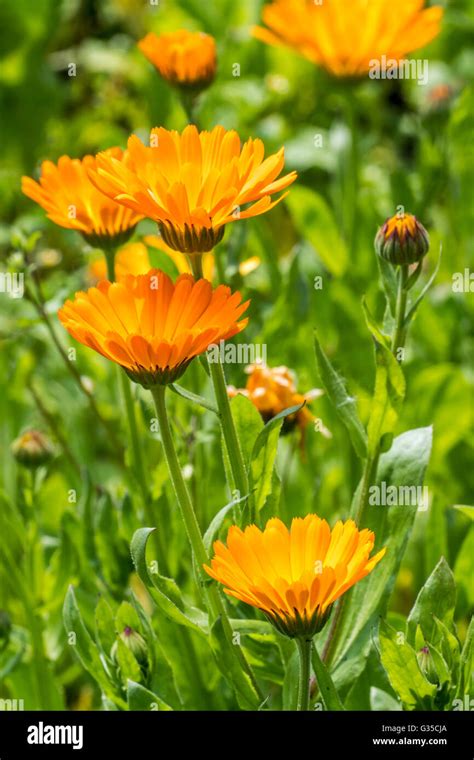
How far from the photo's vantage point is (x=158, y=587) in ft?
3.42

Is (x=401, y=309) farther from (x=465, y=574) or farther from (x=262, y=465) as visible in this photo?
(x=465, y=574)

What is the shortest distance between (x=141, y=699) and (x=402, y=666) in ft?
0.77

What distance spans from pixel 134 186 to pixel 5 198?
5.74 ft

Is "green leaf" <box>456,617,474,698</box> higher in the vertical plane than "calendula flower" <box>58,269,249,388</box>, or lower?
lower

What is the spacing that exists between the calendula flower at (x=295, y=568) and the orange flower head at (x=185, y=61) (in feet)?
2.32

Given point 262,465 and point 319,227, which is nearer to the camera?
point 262,465

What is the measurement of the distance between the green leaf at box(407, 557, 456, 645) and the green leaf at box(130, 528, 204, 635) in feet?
0.66

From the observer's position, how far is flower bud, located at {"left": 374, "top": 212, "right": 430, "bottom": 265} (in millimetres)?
1062

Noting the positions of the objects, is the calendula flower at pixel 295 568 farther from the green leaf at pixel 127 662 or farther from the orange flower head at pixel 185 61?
the orange flower head at pixel 185 61

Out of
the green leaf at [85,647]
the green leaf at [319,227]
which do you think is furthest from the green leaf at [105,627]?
the green leaf at [319,227]

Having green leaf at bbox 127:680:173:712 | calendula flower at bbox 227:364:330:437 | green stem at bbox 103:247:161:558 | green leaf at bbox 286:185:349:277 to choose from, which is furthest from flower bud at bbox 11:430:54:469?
green leaf at bbox 286:185:349:277

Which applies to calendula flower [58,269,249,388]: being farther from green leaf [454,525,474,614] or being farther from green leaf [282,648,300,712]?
green leaf [454,525,474,614]

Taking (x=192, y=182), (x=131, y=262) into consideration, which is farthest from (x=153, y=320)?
(x=131, y=262)

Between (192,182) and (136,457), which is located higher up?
(192,182)
